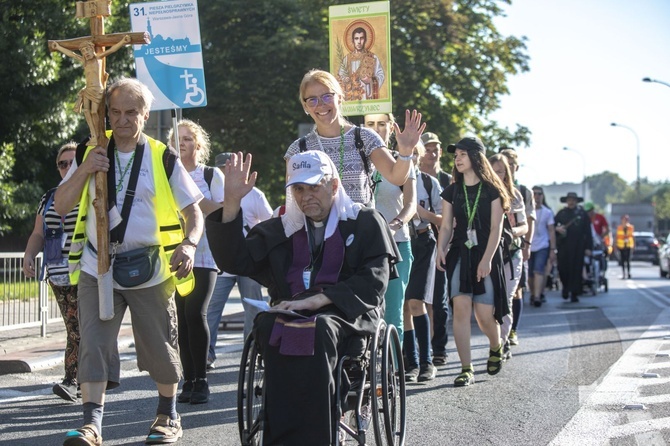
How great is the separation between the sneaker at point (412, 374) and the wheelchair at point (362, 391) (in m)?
3.02

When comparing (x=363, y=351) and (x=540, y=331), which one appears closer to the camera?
(x=363, y=351)

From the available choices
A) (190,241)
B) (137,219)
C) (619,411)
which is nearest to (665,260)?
(619,411)

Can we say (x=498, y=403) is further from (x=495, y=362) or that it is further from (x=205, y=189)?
(x=205, y=189)

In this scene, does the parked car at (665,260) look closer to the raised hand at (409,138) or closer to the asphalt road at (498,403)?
the asphalt road at (498,403)

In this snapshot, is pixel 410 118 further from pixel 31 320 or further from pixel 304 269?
pixel 31 320

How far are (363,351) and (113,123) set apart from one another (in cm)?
190

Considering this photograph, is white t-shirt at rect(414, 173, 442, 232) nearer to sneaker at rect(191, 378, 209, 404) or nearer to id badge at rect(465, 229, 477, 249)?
id badge at rect(465, 229, 477, 249)

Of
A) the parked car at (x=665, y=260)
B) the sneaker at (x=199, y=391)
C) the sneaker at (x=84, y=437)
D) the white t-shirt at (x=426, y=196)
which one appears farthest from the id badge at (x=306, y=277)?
the parked car at (x=665, y=260)

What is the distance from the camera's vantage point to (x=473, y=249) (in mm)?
9008

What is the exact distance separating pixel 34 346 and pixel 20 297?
973 mm

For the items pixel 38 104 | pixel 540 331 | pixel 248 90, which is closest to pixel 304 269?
pixel 540 331

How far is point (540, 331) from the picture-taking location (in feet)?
44.9

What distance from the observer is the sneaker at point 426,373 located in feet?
29.9

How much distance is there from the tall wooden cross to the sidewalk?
445 cm
